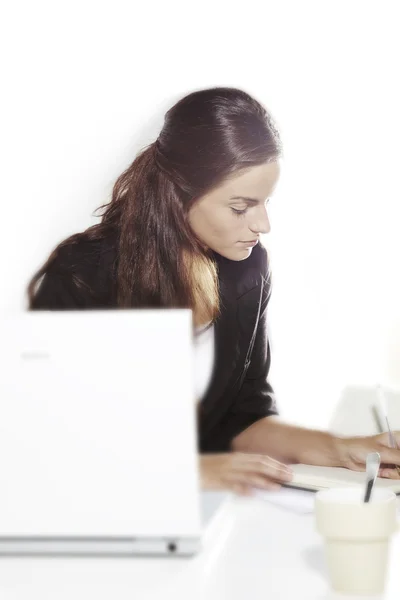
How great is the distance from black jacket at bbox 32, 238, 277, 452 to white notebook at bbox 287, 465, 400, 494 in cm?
62

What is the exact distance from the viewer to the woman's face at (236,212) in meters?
1.97

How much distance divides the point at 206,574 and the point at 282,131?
2.66 m

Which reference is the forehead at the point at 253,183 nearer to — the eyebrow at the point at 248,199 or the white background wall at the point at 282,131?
the eyebrow at the point at 248,199

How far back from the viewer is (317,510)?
846mm

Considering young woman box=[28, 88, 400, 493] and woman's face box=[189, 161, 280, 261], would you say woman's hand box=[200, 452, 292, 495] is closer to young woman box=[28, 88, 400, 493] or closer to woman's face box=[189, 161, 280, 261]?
young woman box=[28, 88, 400, 493]

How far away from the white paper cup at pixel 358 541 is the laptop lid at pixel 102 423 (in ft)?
0.47

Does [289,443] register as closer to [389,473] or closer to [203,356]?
[389,473]

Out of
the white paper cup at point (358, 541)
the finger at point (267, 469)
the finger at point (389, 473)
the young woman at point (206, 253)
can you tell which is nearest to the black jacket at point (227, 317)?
the young woman at point (206, 253)

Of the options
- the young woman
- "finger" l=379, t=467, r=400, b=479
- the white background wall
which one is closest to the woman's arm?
the young woman

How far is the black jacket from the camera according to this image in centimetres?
198

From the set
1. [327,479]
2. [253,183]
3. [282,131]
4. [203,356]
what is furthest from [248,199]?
[282,131]

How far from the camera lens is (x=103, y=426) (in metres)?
0.88

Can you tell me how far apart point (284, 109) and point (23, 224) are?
124cm

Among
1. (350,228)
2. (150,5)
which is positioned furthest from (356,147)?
(150,5)
